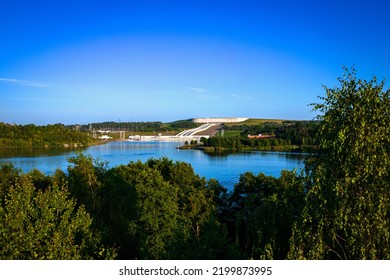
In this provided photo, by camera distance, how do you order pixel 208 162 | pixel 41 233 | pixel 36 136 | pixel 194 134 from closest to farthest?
pixel 41 233 → pixel 208 162 → pixel 36 136 → pixel 194 134

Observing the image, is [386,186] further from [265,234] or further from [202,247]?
[202,247]

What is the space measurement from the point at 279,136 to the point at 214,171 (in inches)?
1582

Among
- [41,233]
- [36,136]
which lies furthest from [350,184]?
[36,136]

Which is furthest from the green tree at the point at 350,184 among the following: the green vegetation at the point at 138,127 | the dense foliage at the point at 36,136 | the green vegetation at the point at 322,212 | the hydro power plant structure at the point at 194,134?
the green vegetation at the point at 138,127

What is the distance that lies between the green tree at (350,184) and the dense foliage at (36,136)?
59035 mm

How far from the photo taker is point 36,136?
204 feet

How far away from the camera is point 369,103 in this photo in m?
3.82

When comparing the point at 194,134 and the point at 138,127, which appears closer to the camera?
the point at 194,134

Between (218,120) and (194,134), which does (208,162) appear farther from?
(218,120)

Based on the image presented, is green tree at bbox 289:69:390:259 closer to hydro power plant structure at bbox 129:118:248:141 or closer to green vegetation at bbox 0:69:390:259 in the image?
green vegetation at bbox 0:69:390:259

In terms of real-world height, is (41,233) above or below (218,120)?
below

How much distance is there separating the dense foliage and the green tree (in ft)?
194

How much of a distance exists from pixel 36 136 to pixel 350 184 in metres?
64.8

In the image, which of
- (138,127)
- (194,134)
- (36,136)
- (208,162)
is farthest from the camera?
(138,127)
